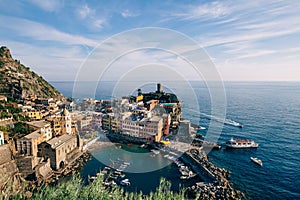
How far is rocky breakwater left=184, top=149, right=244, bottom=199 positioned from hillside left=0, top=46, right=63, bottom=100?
21.4 meters

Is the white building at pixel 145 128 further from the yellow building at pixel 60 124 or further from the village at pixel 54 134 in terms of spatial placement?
the yellow building at pixel 60 124

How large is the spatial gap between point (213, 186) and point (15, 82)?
2551 centimetres

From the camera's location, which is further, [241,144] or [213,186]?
[241,144]

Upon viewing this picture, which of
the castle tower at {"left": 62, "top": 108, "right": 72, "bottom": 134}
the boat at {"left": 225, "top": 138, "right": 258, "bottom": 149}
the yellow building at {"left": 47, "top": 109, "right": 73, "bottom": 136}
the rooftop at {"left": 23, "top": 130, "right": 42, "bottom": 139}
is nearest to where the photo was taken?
the rooftop at {"left": 23, "top": 130, "right": 42, "bottom": 139}

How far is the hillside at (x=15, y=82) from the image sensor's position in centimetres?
2133

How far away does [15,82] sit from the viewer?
22.6 m

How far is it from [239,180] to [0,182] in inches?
435

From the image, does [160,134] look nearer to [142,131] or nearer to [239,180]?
[142,131]

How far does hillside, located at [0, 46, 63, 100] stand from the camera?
21.3 meters

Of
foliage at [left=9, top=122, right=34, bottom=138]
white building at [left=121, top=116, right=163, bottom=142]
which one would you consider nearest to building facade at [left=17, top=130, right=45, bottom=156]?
foliage at [left=9, top=122, right=34, bottom=138]

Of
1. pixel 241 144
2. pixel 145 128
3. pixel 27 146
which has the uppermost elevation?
pixel 27 146

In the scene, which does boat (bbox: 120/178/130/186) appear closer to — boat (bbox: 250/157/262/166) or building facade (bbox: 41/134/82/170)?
building facade (bbox: 41/134/82/170)

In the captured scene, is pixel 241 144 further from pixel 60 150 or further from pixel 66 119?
pixel 66 119

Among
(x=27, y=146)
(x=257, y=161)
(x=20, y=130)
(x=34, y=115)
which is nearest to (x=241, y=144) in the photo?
(x=257, y=161)
